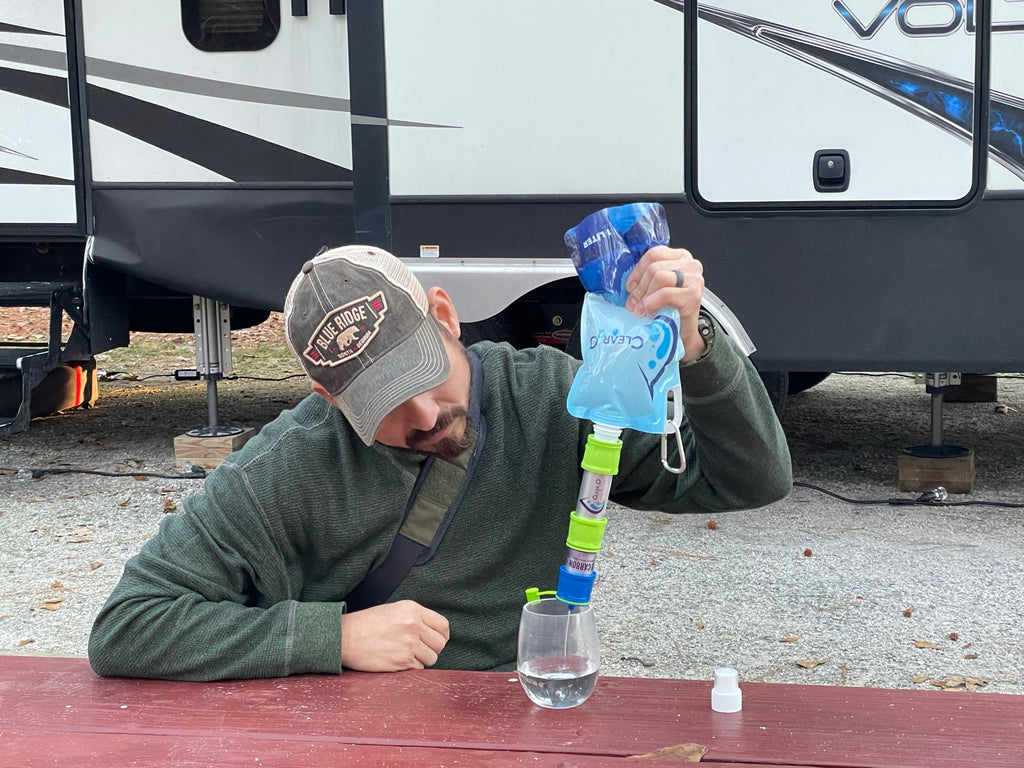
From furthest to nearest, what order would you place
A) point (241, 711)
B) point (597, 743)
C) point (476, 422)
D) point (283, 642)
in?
point (476, 422)
point (283, 642)
point (241, 711)
point (597, 743)

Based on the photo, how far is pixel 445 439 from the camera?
1.77 m

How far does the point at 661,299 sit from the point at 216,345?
468 centimetres

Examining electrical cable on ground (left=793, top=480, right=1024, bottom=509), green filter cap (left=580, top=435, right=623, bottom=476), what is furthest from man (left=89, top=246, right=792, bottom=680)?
electrical cable on ground (left=793, top=480, right=1024, bottom=509)

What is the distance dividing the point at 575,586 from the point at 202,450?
14.9 feet

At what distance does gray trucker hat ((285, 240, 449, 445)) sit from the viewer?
1.61 metres

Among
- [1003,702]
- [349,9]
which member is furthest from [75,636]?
[1003,702]

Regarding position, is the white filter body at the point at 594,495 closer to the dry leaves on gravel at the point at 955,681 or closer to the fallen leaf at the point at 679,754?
the fallen leaf at the point at 679,754

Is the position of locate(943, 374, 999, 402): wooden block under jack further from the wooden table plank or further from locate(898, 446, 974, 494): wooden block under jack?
the wooden table plank

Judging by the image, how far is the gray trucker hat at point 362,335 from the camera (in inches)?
63.4

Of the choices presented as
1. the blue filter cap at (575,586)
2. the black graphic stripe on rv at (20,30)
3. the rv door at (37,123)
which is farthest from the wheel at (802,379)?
the blue filter cap at (575,586)

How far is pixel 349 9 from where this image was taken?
480cm

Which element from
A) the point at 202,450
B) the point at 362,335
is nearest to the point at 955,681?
the point at 362,335

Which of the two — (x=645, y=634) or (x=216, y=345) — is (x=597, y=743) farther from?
(x=216, y=345)

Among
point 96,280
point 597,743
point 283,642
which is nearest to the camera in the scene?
point 597,743
